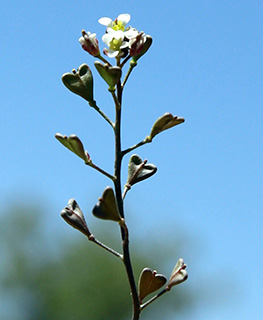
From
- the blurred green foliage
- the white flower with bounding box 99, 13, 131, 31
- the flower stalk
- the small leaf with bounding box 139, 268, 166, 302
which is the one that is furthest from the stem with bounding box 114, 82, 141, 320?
the blurred green foliage

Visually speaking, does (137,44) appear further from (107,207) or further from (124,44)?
(107,207)

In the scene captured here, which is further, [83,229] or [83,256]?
[83,256]

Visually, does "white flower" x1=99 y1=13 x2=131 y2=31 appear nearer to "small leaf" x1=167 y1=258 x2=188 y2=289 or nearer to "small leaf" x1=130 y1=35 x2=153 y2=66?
"small leaf" x1=130 y1=35 x2=153 y2=66

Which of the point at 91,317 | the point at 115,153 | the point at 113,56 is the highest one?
the point at 113,56

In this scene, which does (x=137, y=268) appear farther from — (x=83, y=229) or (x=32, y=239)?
(x=83, y=229)

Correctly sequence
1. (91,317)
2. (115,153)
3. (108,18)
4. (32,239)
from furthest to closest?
1. (32,239)
2. (91,317)
3. (108,18)
4. (115,153)

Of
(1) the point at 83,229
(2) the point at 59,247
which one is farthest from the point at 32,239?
(1) the point at 83,229
